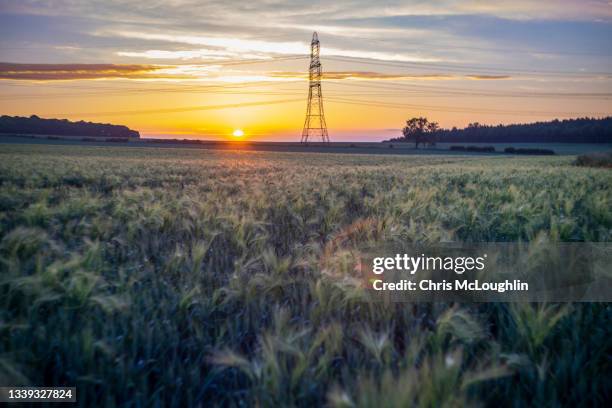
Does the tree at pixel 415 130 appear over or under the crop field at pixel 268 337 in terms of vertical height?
over

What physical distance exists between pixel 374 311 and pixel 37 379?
1772mm

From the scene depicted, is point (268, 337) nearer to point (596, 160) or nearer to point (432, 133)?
point (596, 160)

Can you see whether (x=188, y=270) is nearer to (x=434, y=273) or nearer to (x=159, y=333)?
(x=159, y=333)

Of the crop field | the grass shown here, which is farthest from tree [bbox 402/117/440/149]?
the crop field

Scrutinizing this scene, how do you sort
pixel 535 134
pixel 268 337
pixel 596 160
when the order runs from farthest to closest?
pixel 535 134 < pixel 596 160 < pixel 268 337

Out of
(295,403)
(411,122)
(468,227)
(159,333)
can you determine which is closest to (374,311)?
(295,403)

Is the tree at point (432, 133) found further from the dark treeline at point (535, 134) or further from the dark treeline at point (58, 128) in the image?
the dark treeline at point (58, 128)

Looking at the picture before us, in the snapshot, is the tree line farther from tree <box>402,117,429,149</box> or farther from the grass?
the grass

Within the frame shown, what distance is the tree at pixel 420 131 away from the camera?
4188 inches

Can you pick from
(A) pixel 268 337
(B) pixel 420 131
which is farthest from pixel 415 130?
(A) pixel 268 337

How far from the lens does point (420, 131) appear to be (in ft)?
354

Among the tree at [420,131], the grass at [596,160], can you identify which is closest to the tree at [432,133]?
the tree at [420,131]

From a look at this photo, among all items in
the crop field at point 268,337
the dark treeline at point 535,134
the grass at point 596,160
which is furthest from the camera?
the dark treeline at point 535,134

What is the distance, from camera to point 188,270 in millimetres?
3289
